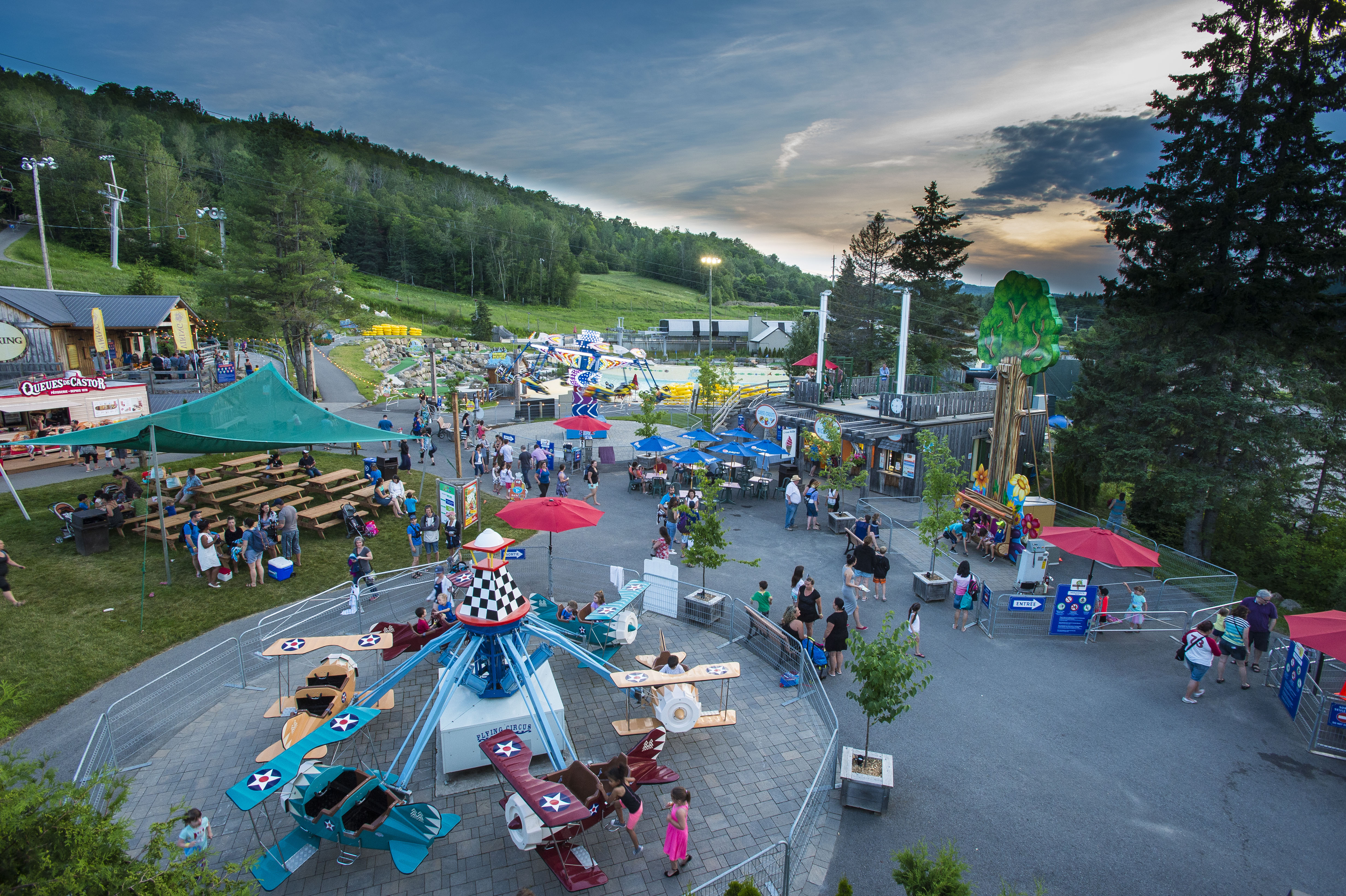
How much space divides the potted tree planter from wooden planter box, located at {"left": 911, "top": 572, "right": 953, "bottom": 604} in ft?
20.8

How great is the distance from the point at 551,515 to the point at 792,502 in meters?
9.24

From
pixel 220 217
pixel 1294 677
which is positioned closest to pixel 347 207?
pixel 220 217

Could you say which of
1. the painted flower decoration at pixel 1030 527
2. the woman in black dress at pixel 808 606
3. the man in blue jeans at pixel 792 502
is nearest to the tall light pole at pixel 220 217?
the man in blue jeans at pixel 792 502

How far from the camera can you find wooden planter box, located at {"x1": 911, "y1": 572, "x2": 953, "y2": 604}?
45.6 feet

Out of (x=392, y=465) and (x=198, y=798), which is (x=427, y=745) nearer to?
(x=198, y=798)

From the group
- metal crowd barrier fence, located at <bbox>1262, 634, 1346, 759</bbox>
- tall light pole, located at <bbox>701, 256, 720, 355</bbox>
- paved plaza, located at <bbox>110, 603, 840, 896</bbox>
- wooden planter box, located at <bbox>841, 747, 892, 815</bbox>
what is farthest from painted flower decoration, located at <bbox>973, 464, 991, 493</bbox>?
tall light pole, located at <bbox>701, 256, 720, 355</bbox>

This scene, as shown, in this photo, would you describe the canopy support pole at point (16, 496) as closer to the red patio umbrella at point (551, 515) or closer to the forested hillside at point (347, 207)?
the red patio umbrella at point (551, 515)

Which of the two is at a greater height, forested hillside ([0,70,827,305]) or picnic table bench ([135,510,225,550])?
forested hillside ([0,70,827,305])

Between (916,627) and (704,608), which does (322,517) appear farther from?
(916,627)

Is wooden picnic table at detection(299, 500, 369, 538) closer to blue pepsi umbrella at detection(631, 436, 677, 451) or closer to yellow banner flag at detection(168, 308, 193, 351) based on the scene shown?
blue pepsi umbrella at detection(631, 436, 677, 451)

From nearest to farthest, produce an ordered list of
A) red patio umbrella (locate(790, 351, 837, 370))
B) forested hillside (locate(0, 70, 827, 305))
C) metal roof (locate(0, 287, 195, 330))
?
metal roof (locate(0, 287, 195, 330)) < red patio umbrella (locate(790, 351, 837, 370)) < forested hillside (locate(0, 70, 827, 305))

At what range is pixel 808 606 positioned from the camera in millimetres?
11164

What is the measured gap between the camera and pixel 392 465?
2173 cm

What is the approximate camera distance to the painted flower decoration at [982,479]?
19.4 m
